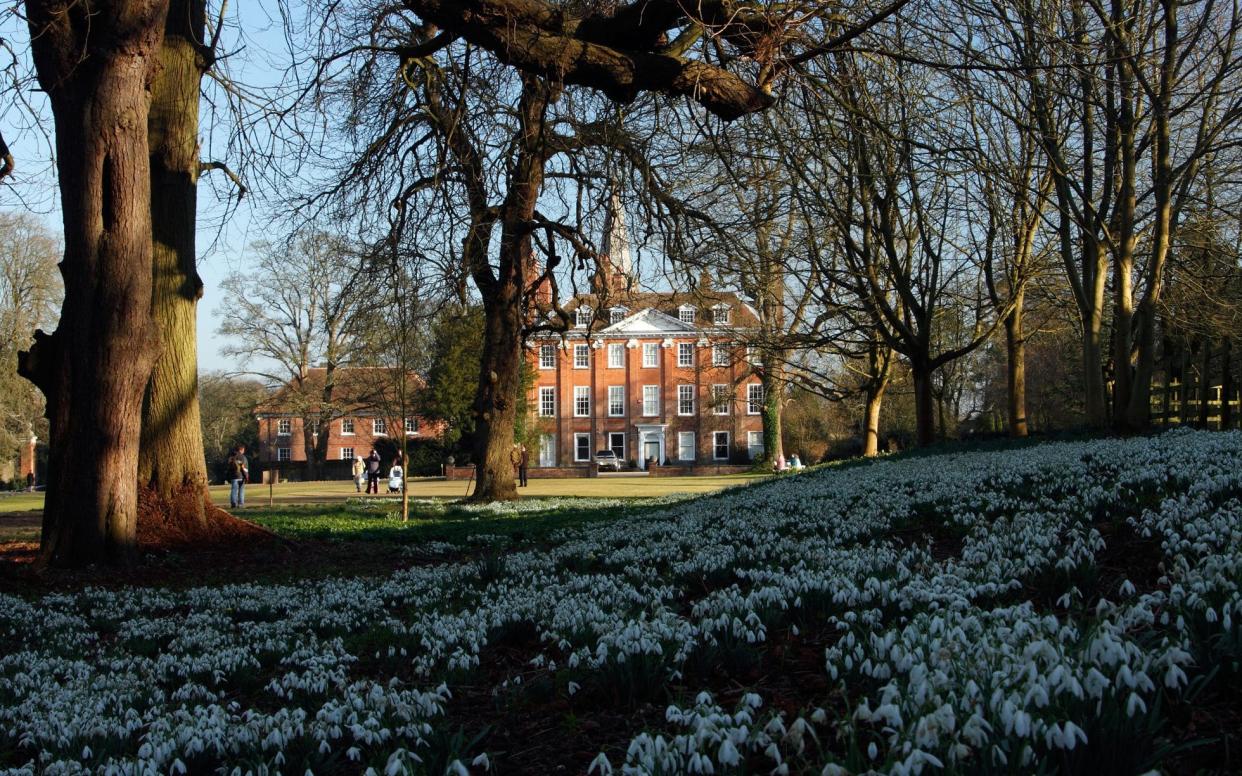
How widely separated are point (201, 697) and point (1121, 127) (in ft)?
59.6

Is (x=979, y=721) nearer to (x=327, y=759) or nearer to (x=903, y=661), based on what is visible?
(x=903, y=661)

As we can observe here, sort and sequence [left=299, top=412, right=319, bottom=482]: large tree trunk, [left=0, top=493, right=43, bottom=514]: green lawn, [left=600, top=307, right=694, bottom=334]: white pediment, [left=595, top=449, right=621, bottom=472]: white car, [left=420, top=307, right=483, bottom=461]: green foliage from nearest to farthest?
[left=0, top=493, right=43, bottom=514]: green lawn → [left=420, top=307, right=483, bottom=461]: green foliage → [left=299, top=412, right=319, bottom=482]: large tree trunk → [left=595, top=449, right=621, bottom=472]: white car → [left=600, top=307, right=694, bottom=334]: white pediment

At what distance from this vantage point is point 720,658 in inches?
160

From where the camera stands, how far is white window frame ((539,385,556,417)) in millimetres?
77625

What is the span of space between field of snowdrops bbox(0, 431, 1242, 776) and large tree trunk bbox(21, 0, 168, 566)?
2.02 meters

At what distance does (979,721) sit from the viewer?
241 cm

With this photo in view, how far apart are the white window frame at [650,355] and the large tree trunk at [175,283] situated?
63915mm

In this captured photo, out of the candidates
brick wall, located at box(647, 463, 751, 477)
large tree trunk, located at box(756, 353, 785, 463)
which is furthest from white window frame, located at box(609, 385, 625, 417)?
large tree trunk, located at box(756, 353, 785, 463)

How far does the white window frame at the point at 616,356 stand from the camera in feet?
251

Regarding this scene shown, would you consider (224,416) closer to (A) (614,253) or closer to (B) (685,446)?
(B) (685,446)

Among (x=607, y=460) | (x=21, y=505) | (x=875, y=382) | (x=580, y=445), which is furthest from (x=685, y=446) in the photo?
(x=21, y=505)

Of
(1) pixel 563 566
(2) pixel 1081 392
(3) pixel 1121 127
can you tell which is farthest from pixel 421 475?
(1) pixel 563 566

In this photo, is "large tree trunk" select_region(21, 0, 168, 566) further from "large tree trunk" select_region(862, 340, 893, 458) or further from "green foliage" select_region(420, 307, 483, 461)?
"green foliage" select_region(420, 307, 483, 461)

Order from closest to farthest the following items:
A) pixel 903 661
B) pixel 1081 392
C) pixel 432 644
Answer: pixel 903 661 < pixel 432 644 < pixel 1081 392
